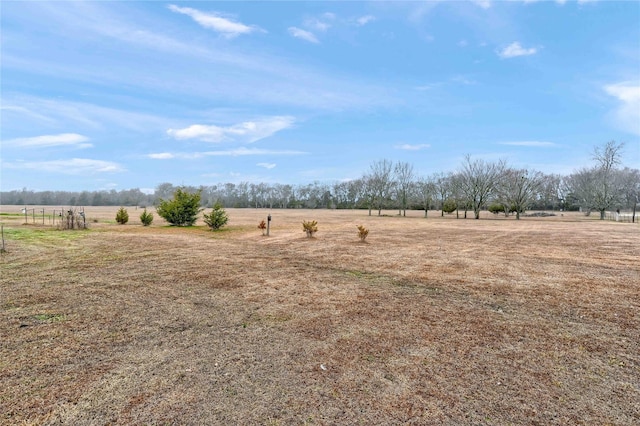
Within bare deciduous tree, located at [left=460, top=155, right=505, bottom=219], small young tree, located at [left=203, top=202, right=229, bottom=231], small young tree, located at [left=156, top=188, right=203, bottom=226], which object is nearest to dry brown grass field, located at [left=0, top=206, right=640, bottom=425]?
small young tree, located at [left=203, top=202, right=229, bottom=231]

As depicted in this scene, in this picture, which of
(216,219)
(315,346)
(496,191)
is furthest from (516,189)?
(315,346)

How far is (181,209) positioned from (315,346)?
1948 cm

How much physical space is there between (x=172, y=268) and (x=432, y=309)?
249 inches

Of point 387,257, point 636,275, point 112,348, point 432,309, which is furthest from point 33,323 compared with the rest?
point 636,275

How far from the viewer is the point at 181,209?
2147 cm

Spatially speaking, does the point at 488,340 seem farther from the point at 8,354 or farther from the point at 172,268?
the point at 172,268

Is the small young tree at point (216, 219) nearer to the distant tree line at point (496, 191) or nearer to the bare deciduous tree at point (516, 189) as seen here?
the distant tree line at point (496, 191)

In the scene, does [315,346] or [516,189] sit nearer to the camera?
[315,346]

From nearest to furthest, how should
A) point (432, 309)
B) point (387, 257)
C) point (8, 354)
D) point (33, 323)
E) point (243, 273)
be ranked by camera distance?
point (8, 354) < point (33, 323) < point (432, 309) < point (243, 273) < point (387, 257)

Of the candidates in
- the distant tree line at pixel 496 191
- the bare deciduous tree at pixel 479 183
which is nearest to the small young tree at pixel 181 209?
the distant tree line at pixel 496 191

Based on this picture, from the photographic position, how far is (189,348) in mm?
3984

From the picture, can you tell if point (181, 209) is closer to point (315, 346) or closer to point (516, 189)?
point (315, 346)

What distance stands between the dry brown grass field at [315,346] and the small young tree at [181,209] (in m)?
13.0

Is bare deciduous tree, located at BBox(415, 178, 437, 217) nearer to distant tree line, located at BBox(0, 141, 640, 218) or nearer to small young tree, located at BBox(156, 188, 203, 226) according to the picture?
distant tree line, located at BBox(0, 141, 640, 218)
